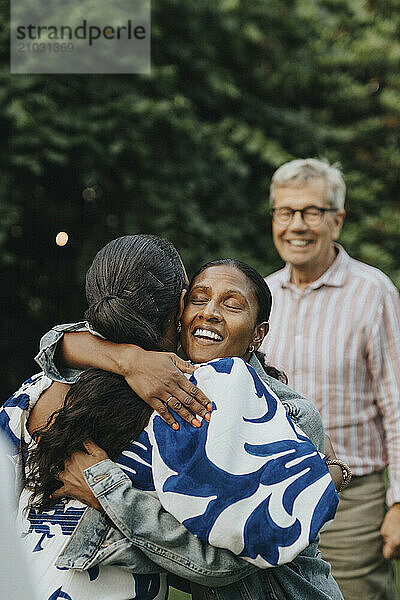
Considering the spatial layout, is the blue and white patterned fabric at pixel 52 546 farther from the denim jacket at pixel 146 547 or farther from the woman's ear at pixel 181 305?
the woman's ear at pixel 181 305

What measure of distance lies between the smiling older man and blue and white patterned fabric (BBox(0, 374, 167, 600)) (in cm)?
161

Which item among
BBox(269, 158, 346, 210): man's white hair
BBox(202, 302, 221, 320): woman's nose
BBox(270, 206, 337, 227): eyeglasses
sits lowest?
BBox(202, 302, 221, 320): woman's nose

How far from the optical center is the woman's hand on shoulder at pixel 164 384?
1.71m

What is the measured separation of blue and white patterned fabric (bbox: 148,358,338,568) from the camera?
1.63m

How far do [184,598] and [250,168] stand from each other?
4.36 metres

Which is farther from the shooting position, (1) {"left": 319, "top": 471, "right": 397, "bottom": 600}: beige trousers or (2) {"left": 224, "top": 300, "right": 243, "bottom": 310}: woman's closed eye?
(1) {"left": 319, "top": 471, "right": 397, "bottom": 600}: beige trousers

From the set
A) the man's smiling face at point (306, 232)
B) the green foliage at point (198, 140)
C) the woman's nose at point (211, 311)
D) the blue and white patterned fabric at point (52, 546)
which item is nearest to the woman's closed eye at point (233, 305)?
the woman's nose at point (211, 311)

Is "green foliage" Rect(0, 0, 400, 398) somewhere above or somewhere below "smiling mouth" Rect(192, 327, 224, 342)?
above

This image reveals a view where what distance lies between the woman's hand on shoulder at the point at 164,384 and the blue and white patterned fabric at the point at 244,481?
0.10ft

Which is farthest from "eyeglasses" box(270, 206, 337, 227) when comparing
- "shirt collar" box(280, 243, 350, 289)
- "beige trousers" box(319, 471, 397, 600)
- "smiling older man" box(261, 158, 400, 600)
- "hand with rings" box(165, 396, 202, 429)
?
"hand with rings" box(165, 396, 202, 429)

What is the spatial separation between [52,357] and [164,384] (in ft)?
1.10

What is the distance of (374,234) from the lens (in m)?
6.50

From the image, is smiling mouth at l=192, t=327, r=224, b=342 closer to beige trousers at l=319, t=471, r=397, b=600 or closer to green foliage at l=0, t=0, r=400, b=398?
beige trousers at l=319, t=471, r=397, b=600

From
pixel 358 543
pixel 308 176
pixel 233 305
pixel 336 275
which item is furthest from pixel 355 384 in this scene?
pixel 233 305
